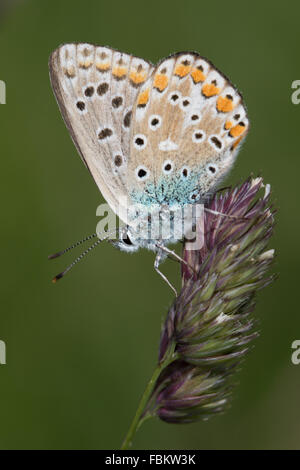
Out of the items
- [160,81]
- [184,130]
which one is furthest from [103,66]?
[184,130]

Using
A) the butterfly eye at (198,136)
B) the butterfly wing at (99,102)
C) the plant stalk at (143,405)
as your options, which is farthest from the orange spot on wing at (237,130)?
the plant stalk at (143,405)

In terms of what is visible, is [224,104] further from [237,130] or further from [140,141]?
[140,141]

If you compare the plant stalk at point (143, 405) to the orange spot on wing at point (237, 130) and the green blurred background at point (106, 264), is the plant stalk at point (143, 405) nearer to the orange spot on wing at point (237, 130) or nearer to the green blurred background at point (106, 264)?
the orange spot on wing at point (237, 130)

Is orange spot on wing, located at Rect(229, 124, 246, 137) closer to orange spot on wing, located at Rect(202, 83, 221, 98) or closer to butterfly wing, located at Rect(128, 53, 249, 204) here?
butterfly wing, located at Rect(128, 53, 249, 204)
